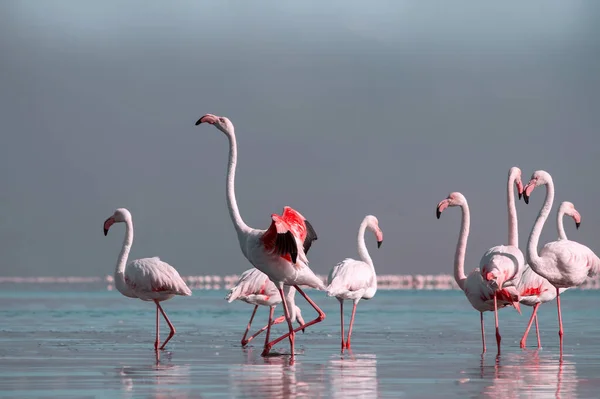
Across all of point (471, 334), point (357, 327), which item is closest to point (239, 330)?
point (357, 327)

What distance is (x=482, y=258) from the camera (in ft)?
46.1

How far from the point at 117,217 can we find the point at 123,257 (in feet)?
3.15

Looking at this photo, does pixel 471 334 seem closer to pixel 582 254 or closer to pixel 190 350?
pixel 582 254

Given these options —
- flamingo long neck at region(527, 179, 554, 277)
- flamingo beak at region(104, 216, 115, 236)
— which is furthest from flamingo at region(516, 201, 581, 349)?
flamingo beak at region(104, 216, 115, 236)

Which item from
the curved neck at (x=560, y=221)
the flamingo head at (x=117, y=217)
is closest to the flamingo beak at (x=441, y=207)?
the curved neck at (x=560, y=221)

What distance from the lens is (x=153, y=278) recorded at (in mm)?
14766

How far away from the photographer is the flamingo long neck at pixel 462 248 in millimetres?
15002

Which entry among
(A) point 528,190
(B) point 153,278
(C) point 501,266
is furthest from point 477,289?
(B) point 153,278

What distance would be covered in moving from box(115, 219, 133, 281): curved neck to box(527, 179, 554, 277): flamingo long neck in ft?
18.8

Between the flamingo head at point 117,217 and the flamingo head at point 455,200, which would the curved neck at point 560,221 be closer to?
the flamingo head at point 455,200

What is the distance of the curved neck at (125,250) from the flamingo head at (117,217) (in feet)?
0.37

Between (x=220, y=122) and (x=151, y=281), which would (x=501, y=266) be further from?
(x=151, y=281)

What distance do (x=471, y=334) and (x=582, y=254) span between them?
4229 mm

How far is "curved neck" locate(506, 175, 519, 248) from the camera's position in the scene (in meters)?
15.2
